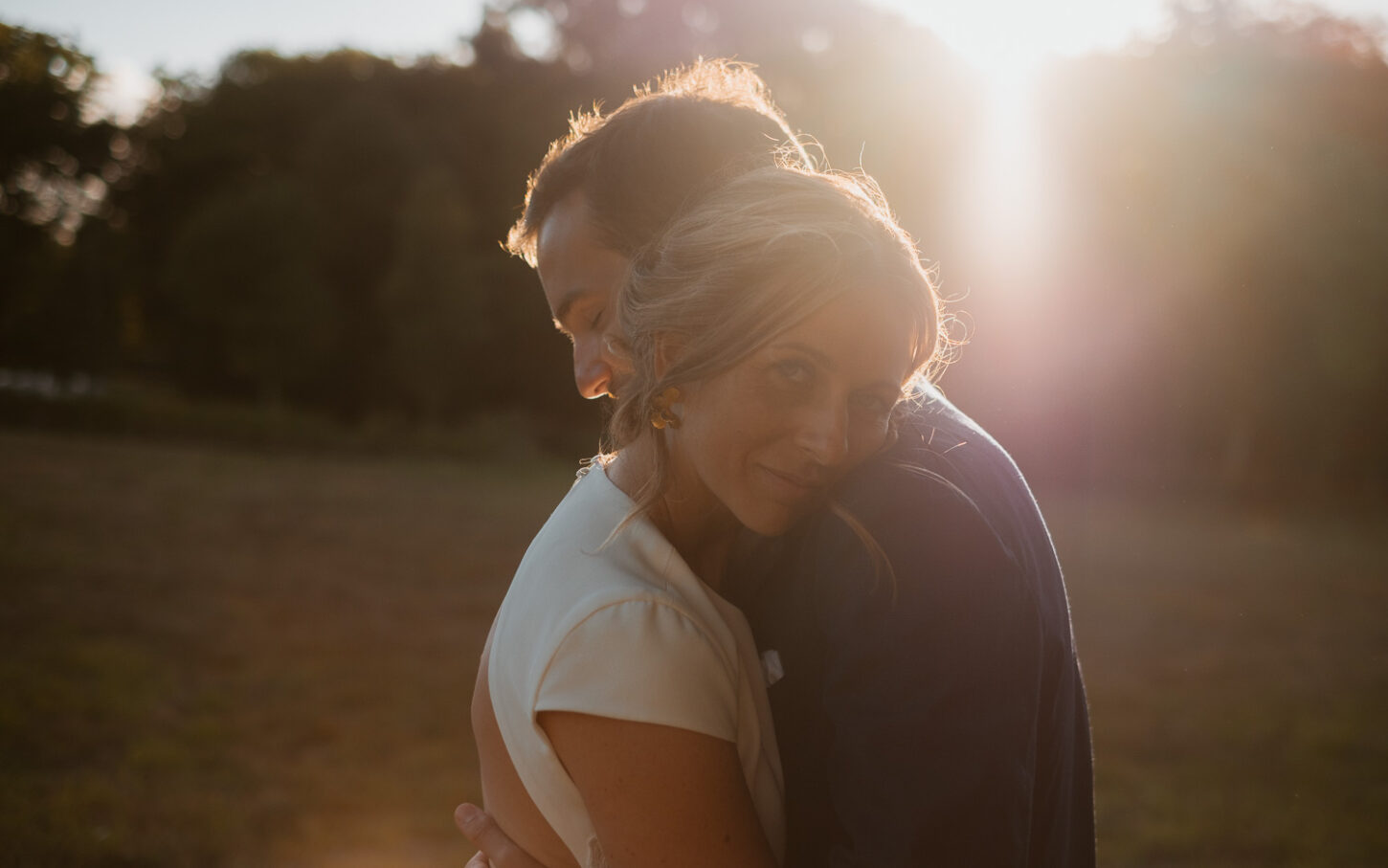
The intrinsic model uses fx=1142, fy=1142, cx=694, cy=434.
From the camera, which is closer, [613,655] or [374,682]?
[613,655]

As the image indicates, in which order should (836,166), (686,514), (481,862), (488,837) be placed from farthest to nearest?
(836,166), (481,862), (488,837), (686,514)

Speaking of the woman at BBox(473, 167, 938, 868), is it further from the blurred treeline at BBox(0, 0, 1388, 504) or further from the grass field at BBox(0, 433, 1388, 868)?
the blurred treeline at BBox(0, 0, 1388, 504)

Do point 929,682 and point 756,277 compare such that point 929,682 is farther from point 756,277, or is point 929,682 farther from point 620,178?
point 620,178

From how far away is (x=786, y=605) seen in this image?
1.66 metres

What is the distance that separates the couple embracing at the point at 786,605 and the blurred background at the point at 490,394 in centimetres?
70

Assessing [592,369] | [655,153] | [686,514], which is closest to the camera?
[686,514]

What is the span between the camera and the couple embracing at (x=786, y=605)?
4.60 ft

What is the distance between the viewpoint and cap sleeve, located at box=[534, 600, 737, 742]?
4.83 ft

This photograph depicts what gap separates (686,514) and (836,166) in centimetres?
1080

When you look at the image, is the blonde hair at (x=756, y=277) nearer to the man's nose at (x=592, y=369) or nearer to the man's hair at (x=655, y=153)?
the man's hair at (x=655, y=153)

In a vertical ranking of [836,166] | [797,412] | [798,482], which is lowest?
[798,482]

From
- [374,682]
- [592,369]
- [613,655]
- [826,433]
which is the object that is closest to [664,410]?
[826,433]

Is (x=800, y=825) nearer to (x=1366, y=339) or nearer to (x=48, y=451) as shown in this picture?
(x=1366, y=339)

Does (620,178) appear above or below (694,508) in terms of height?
above
